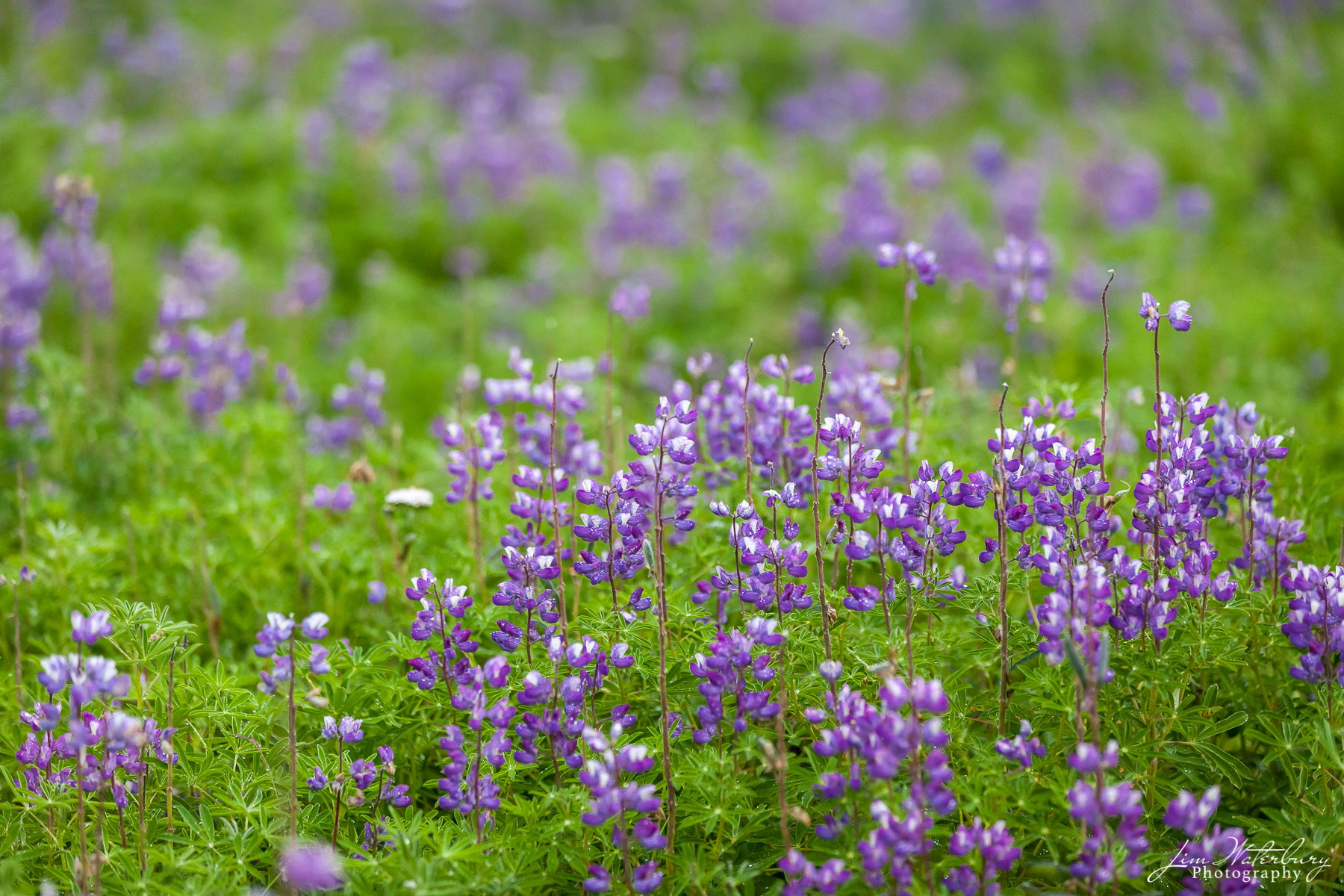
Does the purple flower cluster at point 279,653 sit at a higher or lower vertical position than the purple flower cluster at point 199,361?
higher

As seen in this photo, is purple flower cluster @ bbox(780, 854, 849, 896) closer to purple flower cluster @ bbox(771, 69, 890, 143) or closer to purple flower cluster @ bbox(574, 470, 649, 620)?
purple flower cluster @ bbox(574, 470, 649, 620)

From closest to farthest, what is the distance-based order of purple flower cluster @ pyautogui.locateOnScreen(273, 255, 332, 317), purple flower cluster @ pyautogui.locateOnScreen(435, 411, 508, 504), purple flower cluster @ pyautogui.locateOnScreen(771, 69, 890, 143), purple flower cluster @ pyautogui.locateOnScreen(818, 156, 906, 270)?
purple flower cluster @ pyautogui.locateOnScreen(435, 411, 508, 504), purple flower cluster @ pyautogui.locateOnScreen(273, 255, 332, 317), purple flower cluster @ pyautogui.locateOnScreen(818, 156, 906, 270), purple flower cluster @ pyautogui.locateOnScreen(771, 69, 890, 143)

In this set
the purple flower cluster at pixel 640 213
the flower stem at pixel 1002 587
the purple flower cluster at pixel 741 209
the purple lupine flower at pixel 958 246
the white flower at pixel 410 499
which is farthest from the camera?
the purple flower cluster at pixel 741 209

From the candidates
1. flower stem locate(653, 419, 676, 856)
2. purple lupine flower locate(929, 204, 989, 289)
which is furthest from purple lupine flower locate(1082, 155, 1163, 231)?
flower stem locate(653, 419, 676, 856)

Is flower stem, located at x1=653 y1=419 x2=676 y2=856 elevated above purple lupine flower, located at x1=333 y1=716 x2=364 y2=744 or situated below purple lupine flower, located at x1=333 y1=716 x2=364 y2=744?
above

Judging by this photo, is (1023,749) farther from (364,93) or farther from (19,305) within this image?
(364,93)

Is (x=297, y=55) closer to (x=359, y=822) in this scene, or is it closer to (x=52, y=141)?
(x=52, y=141)

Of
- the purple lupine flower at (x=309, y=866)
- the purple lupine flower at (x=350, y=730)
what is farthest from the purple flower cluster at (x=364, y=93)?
the purple lupine flower at (x=309, y=866)

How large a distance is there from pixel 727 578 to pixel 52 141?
229 inches

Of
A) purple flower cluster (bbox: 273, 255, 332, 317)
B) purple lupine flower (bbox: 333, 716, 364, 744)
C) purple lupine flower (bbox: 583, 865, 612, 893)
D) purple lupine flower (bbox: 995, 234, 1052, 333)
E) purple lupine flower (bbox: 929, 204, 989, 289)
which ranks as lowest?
purple flower cluster (bbox: 273, 255, 332, 317)

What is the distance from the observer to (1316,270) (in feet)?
18.8

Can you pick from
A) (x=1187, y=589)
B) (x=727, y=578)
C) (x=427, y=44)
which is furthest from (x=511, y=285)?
(x=427, y=44)

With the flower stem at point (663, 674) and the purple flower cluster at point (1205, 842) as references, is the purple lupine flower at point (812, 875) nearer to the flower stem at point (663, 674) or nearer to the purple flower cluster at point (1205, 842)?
the flower stem at point (663, 674)

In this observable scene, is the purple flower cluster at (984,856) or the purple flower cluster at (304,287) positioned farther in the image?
the purple flower cluster at (304,287)
